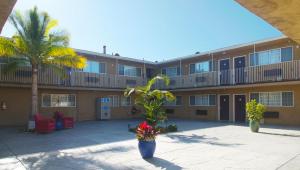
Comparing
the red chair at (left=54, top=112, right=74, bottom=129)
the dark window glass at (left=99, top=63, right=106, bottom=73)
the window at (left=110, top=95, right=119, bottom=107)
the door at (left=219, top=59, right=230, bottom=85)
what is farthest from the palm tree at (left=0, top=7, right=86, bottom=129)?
the door at (left=219, top=59, right=230, bottom=85)

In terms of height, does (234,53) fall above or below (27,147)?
above

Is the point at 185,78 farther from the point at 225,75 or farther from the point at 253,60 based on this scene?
the point at 253,60

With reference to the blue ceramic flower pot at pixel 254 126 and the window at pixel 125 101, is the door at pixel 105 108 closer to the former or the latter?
the window at pixel 125 101

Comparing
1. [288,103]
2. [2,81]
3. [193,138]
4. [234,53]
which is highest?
[234,53]

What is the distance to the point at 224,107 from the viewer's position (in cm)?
2239

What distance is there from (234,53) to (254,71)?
315 centimetres

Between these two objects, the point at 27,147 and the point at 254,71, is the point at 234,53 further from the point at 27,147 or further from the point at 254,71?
the point at 27,147

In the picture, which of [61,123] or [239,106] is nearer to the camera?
[61,123]

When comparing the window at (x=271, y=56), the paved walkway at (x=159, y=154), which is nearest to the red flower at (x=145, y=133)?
the paved walkway at (x=159, y=154)

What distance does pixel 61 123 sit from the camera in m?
16.6

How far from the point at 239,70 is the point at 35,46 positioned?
47.4ft

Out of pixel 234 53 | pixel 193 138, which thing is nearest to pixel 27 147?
pixel 193 138

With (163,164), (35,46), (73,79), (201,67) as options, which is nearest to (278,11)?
(163,164)

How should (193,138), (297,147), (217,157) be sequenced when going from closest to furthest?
(217,157) < (297,147) < (193,138)
